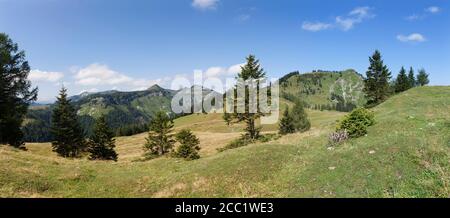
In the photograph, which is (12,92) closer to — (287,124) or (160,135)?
(160,135)

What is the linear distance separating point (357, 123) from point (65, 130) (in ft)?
176

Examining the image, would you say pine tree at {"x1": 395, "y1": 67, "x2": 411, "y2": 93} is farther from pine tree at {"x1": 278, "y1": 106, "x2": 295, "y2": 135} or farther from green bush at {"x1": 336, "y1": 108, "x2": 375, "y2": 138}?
green bush at {"x1": 336, "y1": 108, "x2": 375, "y2": 138}

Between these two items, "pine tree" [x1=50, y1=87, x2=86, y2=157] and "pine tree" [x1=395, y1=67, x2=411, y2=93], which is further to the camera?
"pine tree" [x1=395, y1=67, x2=411, y2=93]

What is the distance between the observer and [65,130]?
215 feet

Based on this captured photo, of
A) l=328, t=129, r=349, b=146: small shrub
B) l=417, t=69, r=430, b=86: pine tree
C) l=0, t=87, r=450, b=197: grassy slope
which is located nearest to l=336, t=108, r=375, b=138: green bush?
l=328, t=129, r=349, b=146: small shrub

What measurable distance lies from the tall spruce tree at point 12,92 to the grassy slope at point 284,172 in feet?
75.7

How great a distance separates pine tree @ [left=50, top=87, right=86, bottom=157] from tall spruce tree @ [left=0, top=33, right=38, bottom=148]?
1100cm

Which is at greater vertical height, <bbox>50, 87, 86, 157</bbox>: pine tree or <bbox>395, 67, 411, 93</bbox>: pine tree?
<bbox>395, 67, 411, 93</bbox>: pine tree

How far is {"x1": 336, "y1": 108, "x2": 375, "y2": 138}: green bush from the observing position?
3117cm

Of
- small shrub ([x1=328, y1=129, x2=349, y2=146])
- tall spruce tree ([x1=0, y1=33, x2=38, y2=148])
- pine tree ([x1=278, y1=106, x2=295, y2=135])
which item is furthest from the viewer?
pine tree ([x1=278, y1=106, x2=295, y2=135])

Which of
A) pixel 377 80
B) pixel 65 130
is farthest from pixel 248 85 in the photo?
pixel 377 80

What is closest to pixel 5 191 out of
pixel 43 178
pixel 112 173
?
pixel 43 178

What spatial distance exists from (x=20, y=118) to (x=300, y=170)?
46292 mm
